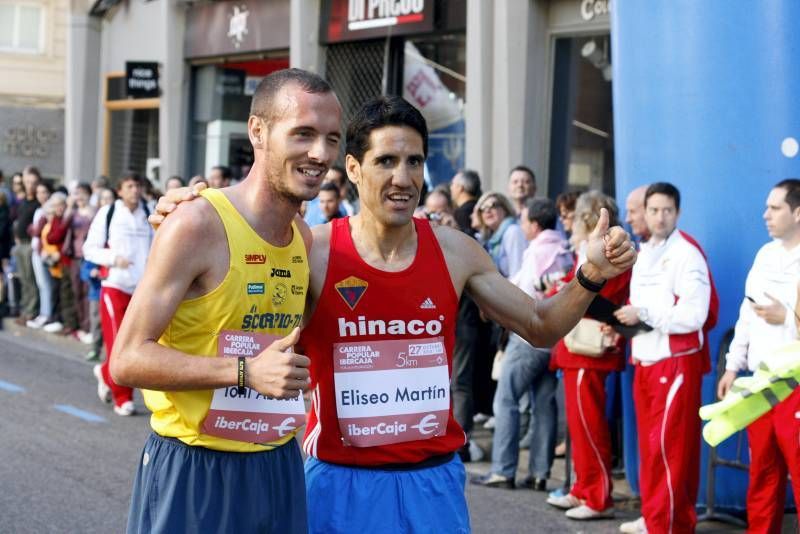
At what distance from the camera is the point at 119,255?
994cm

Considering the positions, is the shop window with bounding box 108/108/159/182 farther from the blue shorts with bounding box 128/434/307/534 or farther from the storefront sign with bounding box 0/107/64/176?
the blue shorts with bounding box 128/434/307/534

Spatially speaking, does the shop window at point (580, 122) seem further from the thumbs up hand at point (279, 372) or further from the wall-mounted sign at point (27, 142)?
the wall-mounted sign at point (27, 142)

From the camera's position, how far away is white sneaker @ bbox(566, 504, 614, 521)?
714cm

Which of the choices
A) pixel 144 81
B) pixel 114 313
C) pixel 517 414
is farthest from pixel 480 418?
pixel 144 81

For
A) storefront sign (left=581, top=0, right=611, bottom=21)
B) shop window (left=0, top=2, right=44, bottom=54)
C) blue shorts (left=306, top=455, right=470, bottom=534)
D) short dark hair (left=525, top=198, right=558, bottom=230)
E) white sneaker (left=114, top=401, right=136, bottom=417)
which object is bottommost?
white sneaker (left=114, top=401, right=136, bottom=417)

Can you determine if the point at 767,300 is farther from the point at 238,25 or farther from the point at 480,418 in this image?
the point at 238,25

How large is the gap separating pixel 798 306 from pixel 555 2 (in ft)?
26.1

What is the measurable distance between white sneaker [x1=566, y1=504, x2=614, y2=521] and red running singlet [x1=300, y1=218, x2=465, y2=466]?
3.41 m

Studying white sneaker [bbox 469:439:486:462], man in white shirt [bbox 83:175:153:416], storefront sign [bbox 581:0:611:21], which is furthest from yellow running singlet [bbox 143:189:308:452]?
storefront sign [bbox 581:0:611:21]

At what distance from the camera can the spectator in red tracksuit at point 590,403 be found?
7.14 m

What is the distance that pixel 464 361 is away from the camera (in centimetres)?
863

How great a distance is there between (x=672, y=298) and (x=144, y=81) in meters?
16.3

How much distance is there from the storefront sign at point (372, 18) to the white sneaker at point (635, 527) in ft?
29.1

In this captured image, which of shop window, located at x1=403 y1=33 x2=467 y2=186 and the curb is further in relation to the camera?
shop window, located at x1=403 y1=33 x2=467 y2=186
